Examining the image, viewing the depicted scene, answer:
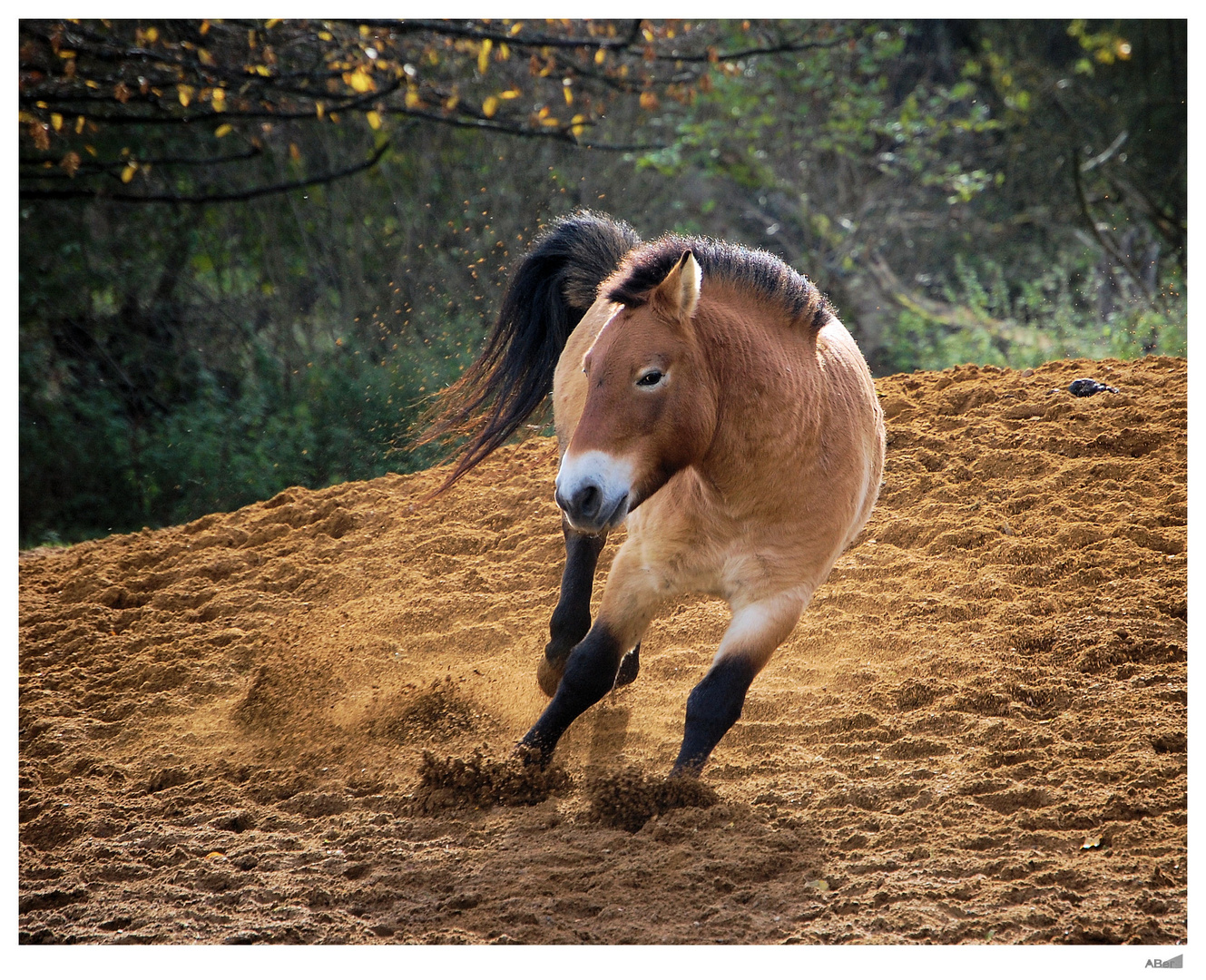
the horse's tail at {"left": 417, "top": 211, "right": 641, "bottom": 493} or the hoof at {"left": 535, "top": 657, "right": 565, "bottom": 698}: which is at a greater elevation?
the horse's tail at {"left": 417, "top": 211, "right": 641, "bottom": 493}

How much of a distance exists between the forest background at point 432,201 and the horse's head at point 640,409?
2.59 m

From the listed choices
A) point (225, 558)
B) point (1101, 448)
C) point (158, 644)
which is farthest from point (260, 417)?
point (1101, 448)

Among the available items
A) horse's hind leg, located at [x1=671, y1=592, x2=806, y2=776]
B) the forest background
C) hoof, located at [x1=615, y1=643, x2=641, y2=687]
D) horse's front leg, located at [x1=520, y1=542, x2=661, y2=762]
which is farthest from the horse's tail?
horse's hind leg, located at [x1=671, y1=592, x2=806, y2=776]

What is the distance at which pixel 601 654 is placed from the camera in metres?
2.89

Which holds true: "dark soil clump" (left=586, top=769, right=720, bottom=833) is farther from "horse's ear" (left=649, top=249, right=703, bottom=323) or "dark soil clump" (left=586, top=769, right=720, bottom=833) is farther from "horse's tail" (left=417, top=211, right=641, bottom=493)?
"horse's tail" (left=417, top=211, right=641, bottom=493)

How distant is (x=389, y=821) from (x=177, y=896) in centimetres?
59

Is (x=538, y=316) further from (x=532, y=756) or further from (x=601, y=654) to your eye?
(x=532, y=756)

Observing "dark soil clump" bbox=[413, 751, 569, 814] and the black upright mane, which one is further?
"dark soil clump" bbox=[413, 751, 569, 814]

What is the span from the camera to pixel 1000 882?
7.72 ft

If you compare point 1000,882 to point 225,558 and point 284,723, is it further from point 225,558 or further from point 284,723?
point 225,558

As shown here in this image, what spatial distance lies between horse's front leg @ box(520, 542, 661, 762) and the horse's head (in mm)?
510

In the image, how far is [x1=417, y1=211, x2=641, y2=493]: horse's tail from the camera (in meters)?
3.73

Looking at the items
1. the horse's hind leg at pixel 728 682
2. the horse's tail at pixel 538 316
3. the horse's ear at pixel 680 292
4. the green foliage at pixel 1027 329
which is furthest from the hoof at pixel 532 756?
the green foliage at pixel 1027 329

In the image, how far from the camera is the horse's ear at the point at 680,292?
251cm
